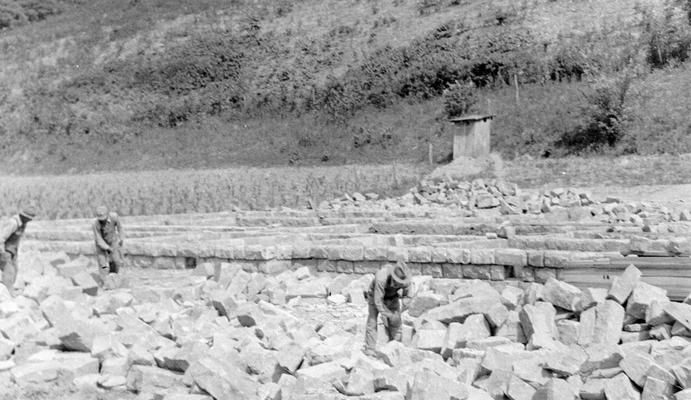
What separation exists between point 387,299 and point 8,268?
21.7ft

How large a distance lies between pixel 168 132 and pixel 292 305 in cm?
3006

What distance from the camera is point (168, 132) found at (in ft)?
137

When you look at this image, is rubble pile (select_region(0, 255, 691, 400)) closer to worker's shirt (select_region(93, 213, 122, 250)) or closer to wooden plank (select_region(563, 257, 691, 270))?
wooden plank (select_region(563, 257, 691, 270))

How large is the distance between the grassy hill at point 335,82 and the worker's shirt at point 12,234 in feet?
63.8

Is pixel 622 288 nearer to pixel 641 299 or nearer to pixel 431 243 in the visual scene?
pixel 641 299

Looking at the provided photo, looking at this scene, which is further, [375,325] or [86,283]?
[86,283]

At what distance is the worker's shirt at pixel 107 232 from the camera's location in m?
15.3

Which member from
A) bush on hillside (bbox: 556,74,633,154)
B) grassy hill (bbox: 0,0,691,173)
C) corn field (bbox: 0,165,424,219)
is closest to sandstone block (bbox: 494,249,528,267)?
corn field (bbox: 0,165,424,219)

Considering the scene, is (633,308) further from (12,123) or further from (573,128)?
(12,123)

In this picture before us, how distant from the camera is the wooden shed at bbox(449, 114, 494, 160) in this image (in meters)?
29.8

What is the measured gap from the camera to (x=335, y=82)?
40375mm

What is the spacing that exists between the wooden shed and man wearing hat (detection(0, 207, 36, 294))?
59.4 ft

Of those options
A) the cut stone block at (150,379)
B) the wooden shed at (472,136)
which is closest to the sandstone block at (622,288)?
the cut stone block at (150,379)

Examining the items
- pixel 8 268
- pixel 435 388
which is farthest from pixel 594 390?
pixel 8 268
